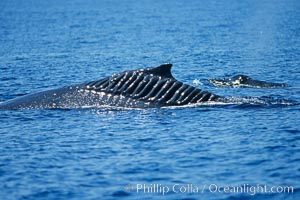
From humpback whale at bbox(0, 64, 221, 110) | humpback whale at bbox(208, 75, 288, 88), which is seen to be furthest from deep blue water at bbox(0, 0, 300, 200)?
humpback whale at bbox(208, 75, 288, 88)

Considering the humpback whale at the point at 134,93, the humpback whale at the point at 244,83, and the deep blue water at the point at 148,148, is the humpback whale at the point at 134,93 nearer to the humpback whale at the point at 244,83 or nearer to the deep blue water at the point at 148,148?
the deep blue water at the point at 148,148

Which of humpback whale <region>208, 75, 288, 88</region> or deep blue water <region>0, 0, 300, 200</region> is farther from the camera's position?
humpback whale <region>208, 75, 288, 88</region>

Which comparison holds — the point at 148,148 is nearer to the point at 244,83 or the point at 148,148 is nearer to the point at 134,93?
the point at 134,93

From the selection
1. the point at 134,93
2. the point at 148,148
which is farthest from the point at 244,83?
the point at 148,148

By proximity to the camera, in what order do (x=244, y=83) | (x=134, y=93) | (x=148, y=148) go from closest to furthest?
1. (x=148, y=148)
2. (x=134, y=93)
3. (x=244, y=83)

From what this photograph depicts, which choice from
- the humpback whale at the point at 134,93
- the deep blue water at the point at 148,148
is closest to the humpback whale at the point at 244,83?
the deep blue water at the point at 148,148

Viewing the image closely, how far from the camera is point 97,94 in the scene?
79.5ft

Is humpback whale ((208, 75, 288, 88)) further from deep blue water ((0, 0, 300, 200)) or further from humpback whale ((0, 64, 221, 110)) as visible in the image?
humpback whale ((0, 64, 221, 110))

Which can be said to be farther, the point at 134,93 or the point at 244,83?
the point at 244,83

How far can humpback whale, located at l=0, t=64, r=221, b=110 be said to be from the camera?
23750 millimetres

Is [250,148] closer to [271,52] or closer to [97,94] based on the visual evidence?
[97,94]

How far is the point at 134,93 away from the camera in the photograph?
78.1 feet

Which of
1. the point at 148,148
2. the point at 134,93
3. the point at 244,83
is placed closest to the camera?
the point at 148,148

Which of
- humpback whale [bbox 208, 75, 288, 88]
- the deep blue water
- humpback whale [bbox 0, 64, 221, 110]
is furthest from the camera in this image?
humpback whale [bbox 208, 75, 288, 88]
